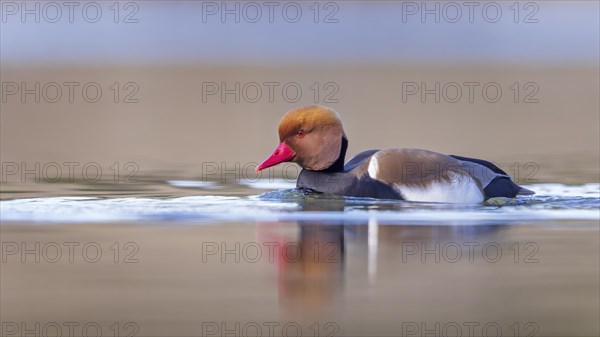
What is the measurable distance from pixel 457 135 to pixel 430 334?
926cm

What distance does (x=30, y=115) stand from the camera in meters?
17.8

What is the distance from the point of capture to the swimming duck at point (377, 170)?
10328mm

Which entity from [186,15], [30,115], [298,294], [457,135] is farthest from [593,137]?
[186,15]

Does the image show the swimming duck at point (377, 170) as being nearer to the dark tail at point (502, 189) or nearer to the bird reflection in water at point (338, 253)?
the dark tail at point (502, 189)

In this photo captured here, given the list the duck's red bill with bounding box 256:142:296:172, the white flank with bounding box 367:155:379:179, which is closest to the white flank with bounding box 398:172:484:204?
the white flank with bounding box 367:155:379:179

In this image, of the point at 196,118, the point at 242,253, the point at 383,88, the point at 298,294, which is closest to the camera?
the point at 298,294

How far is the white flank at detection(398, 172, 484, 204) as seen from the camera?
33.9ft

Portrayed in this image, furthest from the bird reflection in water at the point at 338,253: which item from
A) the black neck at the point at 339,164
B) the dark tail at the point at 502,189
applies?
the dark tail at the point at 502,189

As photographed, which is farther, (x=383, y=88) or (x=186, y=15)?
(x=186, y=15)

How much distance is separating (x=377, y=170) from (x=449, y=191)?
535 millimetres

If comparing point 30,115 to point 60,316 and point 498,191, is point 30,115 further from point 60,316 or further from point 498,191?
point 60,316

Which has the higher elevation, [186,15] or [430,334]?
[186,15]

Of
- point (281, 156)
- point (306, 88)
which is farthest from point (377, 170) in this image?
point (306, 88)

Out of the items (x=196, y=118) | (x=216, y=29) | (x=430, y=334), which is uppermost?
(x=216, y=29)
